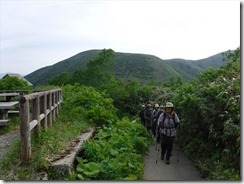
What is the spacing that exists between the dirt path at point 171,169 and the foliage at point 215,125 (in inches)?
9.1

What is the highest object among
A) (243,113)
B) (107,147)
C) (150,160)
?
(243,113)

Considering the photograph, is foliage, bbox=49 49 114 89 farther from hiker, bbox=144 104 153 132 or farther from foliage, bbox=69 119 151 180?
foliage, bbox=69 119 151 180

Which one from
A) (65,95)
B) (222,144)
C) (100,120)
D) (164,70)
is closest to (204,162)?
Result: (222,144)

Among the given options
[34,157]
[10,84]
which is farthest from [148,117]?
[10,84]

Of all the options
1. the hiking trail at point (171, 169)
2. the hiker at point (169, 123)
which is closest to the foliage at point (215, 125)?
the hiking trail at point (171, 169)

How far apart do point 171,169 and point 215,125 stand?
53.3 inches

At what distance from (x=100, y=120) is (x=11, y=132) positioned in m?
3.63

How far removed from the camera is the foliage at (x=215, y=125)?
5.94 meters

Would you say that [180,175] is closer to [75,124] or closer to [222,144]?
[222,144]

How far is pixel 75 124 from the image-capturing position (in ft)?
30.4

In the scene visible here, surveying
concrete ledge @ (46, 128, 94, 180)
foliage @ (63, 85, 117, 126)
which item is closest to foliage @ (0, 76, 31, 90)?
foliage @ (63, 85, 117, 126)

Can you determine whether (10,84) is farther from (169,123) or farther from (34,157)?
(34,157)

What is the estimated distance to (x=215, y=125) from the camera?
7.69m

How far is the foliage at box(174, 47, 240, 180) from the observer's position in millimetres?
5941
